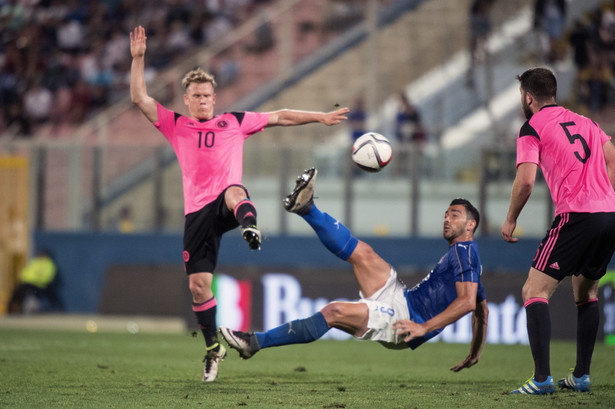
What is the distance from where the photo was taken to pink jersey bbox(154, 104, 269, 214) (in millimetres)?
7227

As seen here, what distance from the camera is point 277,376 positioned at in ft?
24.9

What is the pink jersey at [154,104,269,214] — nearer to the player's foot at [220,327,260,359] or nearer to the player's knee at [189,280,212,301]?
the player's knee at [189,280,212,301]

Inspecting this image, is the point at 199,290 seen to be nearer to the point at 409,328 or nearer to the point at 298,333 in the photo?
the point at 298,333

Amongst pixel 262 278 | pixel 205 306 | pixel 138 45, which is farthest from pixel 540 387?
pixel 262 278

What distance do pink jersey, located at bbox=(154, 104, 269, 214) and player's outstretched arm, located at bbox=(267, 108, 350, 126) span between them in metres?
Result: 0.08

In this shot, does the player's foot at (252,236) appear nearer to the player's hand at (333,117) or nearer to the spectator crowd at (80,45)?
the player's hand at (333,117)

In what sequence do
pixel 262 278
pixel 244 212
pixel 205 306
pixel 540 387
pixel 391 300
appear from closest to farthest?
pixel 540 387, pixel 391 300, pixel 244 212, pixel 205 306, pixel 262 278

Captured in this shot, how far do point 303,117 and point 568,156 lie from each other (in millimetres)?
2250

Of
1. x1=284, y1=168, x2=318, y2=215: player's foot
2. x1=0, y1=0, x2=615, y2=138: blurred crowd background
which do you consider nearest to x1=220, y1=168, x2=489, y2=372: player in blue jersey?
x1=284, y1=168, x2=318, y2=215: player's foot

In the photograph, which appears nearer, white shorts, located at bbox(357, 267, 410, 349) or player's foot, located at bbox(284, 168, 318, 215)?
white shorts, located at bbox(357, 267, 410, 349)

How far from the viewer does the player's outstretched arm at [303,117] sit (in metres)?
7.46

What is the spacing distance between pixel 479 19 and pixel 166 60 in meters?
5.81

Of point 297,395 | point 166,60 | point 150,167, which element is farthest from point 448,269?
point 166,60

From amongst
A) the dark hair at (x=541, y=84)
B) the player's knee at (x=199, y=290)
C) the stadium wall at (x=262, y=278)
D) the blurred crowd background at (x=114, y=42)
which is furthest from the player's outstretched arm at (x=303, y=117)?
the blurred crowd background at (x=114, y=42)
